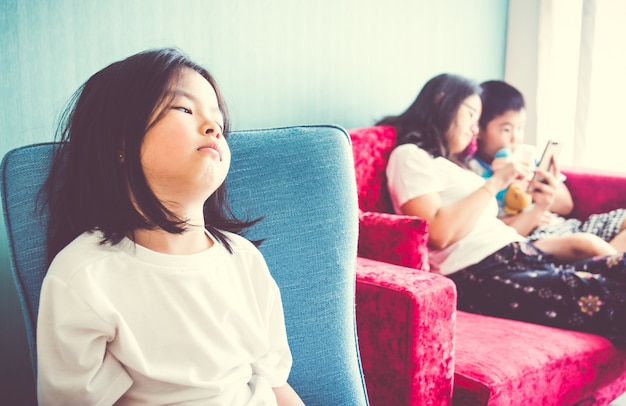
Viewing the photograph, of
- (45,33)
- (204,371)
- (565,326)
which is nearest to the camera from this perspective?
(204,371)

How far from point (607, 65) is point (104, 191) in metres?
2.69

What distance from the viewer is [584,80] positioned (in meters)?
2.95

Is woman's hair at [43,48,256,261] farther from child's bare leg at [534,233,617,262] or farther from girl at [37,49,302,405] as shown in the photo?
child's bare leg at [534,233,617,262]

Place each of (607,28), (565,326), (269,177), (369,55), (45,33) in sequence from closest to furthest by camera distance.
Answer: (269,177) < (45,33) < (565,326) < (369,55) < (607,28)

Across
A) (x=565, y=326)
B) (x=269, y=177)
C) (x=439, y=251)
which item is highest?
(x=269, y=177)

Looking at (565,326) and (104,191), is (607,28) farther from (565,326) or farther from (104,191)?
(104,191)

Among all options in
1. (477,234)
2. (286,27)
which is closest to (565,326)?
(477,234)

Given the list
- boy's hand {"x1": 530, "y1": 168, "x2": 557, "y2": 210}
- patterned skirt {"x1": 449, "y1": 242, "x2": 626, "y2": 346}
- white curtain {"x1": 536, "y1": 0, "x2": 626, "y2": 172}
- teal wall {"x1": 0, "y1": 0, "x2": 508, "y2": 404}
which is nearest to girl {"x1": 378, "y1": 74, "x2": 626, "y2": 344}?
patterned skirt {"x1": 449, "y1": 242, "x2": 626, "y2": 346}

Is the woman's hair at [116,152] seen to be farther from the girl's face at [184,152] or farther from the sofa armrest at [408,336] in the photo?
the sofa armrest at [408,336]

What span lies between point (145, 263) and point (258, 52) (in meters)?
1.19

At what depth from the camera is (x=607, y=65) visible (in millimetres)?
2875

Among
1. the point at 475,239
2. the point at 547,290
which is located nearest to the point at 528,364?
the point at 547,290

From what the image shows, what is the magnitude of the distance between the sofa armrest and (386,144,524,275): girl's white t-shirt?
0.49m

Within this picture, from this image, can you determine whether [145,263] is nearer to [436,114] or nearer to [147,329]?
[147,329]
